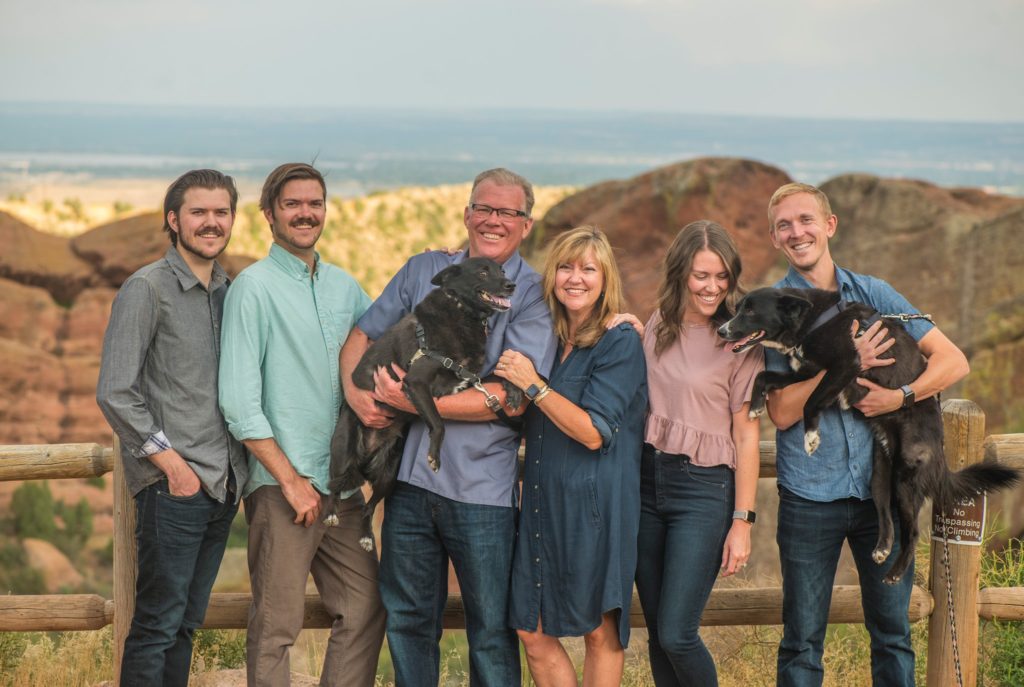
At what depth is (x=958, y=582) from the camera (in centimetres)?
448

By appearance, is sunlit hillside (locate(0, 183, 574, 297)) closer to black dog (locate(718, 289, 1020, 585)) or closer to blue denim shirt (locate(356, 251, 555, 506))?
blue denim shirt (locate(356, 251, 555, 506))

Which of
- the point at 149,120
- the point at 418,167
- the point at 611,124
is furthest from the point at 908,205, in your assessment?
the point at 149,120

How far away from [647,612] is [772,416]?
3.03 ft

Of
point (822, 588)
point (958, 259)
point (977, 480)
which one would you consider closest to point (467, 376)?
point (822, 588)

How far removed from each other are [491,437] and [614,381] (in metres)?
0.54

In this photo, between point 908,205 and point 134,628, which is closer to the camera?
point 134,628

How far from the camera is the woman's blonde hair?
3.83m

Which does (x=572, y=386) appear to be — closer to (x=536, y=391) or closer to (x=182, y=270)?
(x=536, y=391)

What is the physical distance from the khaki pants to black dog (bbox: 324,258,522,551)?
108 mm

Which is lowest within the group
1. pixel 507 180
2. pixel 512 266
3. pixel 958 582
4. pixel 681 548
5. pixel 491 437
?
pixel 958 582

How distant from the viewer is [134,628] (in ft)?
12.8

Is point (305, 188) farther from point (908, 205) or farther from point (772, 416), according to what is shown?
point (908, 205)

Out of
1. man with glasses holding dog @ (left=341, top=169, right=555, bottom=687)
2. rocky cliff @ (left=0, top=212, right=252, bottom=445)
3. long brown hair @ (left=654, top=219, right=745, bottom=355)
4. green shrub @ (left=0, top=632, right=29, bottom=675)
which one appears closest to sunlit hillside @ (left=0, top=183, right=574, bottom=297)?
rocky cliff @ (left=0, top=212, right=252, bottom=445)

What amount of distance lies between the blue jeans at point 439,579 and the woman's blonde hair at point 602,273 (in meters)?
0.74
